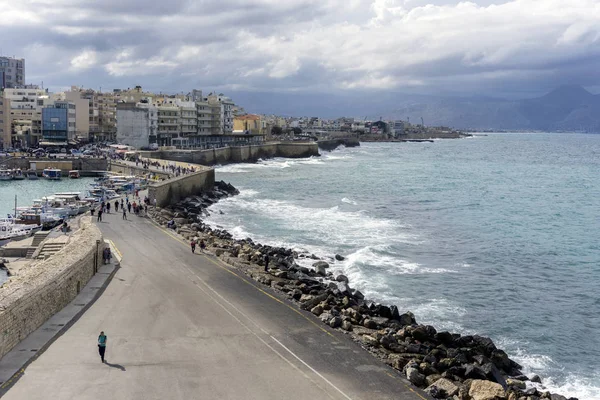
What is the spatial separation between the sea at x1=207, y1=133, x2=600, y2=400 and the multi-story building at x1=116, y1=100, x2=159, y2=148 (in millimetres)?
20209

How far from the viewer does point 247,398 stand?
1373 cm

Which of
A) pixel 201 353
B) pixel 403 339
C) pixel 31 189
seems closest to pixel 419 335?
pixel 403 339

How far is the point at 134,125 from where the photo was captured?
93062mm

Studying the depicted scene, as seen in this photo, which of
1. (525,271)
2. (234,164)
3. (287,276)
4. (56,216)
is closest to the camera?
(287,276)

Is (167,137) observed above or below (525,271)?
above

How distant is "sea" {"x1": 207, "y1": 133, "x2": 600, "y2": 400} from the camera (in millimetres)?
23047

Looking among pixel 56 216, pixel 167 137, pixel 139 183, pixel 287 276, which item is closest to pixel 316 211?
pixel 139 183

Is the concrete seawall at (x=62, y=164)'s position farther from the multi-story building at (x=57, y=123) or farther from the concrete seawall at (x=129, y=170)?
the multi-story building at (x=57, y=123)

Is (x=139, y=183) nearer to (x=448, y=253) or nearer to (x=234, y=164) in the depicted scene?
(x=448, y=253)

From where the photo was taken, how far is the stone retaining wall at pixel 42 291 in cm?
1508

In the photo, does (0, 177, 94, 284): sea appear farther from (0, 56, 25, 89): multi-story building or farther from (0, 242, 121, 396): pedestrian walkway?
(0, 56, 25, 89): multi-story building

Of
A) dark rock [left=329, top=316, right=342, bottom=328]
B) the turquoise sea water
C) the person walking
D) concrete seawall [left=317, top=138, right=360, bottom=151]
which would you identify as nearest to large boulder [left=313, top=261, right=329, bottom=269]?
dark rock [left=329, top=316, right=342, bottom=328]

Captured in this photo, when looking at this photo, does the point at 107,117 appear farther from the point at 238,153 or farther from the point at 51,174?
the point at 51,174

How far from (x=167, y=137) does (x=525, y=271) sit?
77910 millimetres
